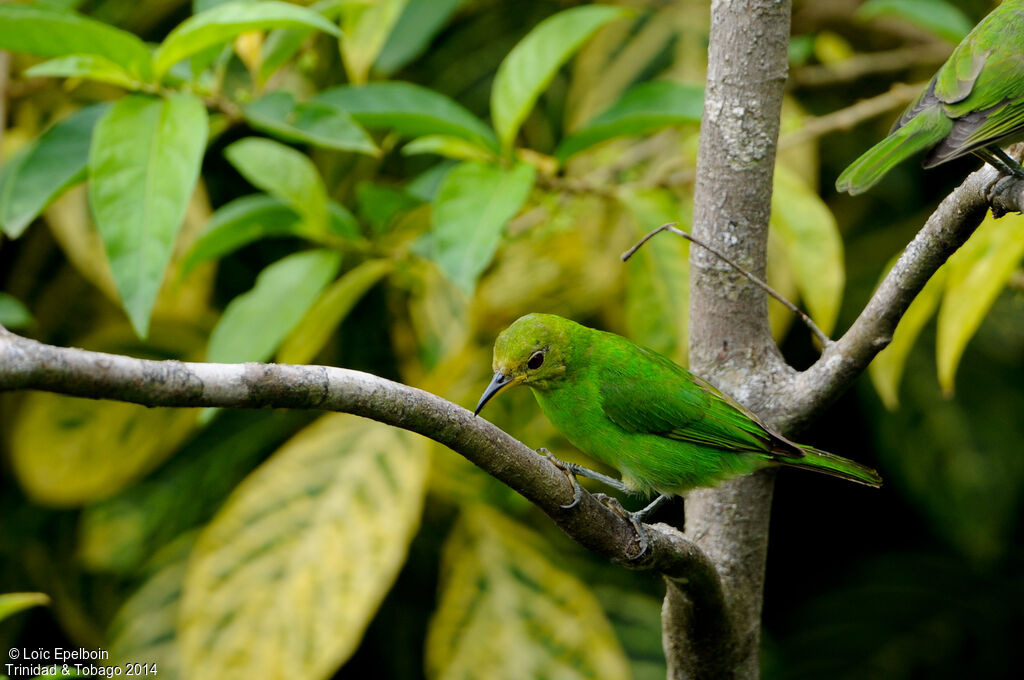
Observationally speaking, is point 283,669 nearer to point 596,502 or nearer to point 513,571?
point 513,571

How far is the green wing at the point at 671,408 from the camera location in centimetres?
204

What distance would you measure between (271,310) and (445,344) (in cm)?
65

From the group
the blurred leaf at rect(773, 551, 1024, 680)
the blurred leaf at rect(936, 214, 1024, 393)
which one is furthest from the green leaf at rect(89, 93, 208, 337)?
the blurred leaf at rect(773, 551, 1024, 680)

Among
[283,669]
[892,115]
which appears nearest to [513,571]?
[283,669]

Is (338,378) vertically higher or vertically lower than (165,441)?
higher

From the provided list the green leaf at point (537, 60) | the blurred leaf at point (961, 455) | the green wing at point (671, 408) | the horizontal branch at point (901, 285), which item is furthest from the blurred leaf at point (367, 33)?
the blurred leaf at point (961, 455)

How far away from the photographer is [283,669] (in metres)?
2.68

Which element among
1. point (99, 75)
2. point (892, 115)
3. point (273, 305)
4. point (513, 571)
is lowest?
point (513, 571)

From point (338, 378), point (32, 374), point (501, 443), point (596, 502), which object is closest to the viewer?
point (32, 374)

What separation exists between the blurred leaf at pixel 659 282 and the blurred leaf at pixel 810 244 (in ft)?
0.99

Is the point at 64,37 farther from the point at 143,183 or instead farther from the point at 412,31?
the point at 412,31

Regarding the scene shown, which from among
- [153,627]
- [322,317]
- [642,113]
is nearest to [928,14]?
[642,113]

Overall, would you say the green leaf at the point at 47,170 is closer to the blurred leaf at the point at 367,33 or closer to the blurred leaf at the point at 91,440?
the blurred leaf at the point at 367,33

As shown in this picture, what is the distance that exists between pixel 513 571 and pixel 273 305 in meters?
1.25
